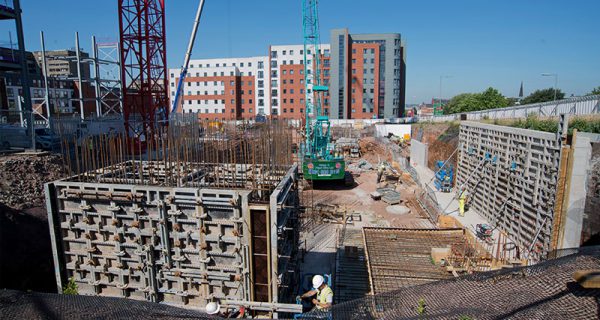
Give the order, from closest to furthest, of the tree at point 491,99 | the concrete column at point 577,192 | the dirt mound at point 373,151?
1. the concrete column at point 577,192
2. the dirt mound at point 373,151
3. the tree at point 491,99

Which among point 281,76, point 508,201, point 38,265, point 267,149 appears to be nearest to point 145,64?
point 38,265

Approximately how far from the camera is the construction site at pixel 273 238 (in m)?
4.38

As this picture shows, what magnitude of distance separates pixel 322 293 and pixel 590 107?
15221 millimetres

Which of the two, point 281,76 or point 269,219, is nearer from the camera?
point 269,219

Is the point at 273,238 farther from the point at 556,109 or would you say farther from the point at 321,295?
the point at 556,109

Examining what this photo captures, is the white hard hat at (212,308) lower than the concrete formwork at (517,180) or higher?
lower

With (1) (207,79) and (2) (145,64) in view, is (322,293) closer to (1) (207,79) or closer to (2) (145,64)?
(2) (145,64)

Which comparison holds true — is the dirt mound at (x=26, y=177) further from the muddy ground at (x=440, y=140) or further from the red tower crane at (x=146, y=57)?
the muddy ground at (x=440, y=140)

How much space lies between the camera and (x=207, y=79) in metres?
59.8

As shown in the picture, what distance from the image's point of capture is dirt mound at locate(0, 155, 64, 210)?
11.7 m

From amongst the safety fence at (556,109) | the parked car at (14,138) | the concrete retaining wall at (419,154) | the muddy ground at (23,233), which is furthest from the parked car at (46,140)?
the safety fence at (556,109)

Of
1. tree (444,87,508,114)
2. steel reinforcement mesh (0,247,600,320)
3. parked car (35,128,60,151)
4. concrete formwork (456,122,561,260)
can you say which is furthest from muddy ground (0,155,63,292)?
tree (444,87,508,114)

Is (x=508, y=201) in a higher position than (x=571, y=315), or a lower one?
lower

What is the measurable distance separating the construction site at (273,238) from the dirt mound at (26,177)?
6 centimetres
